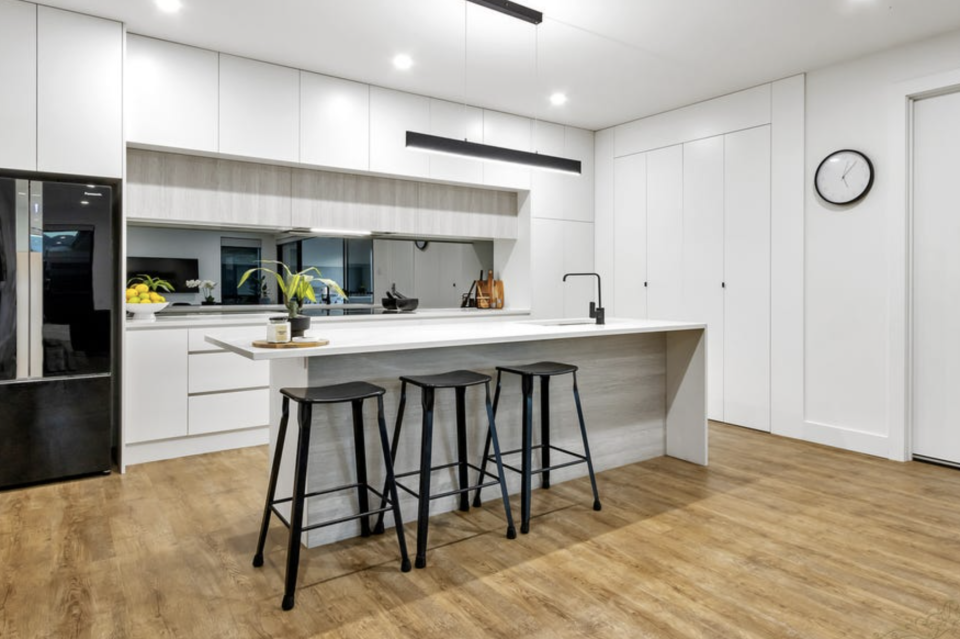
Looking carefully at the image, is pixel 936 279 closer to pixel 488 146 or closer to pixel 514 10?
pixel 488 146

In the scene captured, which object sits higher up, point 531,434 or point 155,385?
point 155,385

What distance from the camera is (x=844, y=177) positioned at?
4.23 meters

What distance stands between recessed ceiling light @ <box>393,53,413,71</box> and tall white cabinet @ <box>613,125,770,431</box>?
247cm

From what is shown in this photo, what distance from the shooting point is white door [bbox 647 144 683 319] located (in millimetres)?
5336

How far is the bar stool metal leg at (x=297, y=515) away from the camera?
Answer: 214 centimetres

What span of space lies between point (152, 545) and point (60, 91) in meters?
2.60

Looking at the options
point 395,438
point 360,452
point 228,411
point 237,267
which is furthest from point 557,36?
point 228,411

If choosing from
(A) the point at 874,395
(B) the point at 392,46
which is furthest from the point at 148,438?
(A) the point at 874,395

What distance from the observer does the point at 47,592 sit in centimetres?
223

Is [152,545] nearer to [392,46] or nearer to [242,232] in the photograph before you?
[242,232]

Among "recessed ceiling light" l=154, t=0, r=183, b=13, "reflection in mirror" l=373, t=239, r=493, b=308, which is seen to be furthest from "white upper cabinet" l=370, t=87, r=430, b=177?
"recessed ceiling light" l=154, t=0, r=183, b=13

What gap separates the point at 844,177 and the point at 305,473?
13.4ft

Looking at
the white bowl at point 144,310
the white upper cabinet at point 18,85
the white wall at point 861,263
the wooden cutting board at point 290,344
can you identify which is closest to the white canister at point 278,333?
the wooden cutting board at point 290,344

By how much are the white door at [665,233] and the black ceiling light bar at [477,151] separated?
1894mm
